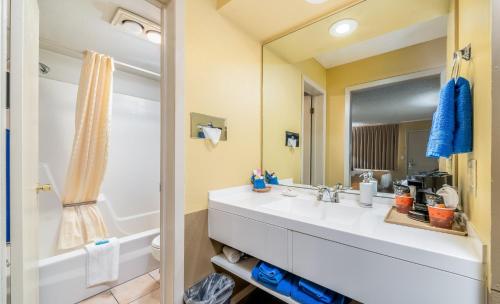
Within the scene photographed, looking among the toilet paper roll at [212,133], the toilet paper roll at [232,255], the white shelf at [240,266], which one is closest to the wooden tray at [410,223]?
the white shelf at [240,266]

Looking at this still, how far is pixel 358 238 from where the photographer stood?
0.73m

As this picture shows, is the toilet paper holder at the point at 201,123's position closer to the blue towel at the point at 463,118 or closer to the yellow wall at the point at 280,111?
the yellow wall at the point at 280,111

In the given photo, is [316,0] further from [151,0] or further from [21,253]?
[21,253]

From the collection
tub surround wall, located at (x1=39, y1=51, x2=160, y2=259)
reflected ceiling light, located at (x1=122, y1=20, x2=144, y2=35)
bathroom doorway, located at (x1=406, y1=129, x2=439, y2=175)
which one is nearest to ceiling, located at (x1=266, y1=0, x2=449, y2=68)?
bathroom doorway, located at (x1=406, y1=129, x2=439, y2=175)

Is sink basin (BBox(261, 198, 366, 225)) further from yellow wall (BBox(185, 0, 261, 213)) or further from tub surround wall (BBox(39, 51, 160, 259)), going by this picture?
tub surround wall (BBox(39, 51, 160, 259))

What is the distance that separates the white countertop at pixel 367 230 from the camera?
586 millimetres

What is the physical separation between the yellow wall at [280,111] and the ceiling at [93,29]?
101cm

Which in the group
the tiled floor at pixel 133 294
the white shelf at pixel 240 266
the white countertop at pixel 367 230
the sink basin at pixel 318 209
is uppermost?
the white countertop at pixel 367 230

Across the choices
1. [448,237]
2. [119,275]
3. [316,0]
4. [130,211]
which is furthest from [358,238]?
[130,211]

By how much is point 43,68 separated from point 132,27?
1084 millimetres

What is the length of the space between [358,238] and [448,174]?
67 cm

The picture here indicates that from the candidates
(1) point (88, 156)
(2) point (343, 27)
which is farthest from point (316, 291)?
(1) point (88, 156)

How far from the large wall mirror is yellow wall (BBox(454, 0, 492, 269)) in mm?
383

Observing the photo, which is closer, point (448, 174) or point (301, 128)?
point (448, 174)
